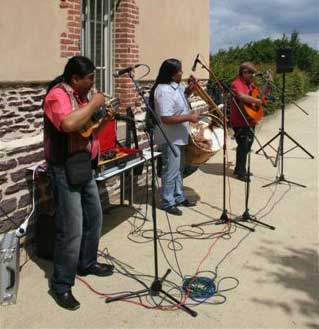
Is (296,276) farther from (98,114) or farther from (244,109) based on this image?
(244,109)

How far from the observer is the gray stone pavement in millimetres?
3820

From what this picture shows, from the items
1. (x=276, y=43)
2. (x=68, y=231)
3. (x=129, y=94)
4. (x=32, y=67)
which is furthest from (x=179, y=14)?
(x=276, y=43)

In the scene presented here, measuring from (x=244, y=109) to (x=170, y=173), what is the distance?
84.9 inches

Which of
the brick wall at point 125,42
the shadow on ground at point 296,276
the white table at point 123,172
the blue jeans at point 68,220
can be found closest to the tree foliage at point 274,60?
the brick wall at point 125,42

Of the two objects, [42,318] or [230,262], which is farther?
[230,262]

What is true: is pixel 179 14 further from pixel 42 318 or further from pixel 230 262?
pixel 42 318

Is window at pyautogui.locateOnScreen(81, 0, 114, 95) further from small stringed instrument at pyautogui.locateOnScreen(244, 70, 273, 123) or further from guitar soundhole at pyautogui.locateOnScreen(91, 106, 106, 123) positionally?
guitar soundhole at pyautogui.locateOnScreen(91, 106, 106, 123)

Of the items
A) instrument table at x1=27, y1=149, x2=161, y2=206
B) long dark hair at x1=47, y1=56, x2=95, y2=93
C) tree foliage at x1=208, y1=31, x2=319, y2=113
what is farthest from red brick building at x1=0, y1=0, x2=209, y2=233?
tree foliage at x1=208, y1=31, x2=319, y2=113

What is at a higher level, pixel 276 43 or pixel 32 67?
pixel 276 43

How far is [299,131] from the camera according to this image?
13.7 metres

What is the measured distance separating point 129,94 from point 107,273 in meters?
3.28

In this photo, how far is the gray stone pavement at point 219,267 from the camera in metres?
3.82

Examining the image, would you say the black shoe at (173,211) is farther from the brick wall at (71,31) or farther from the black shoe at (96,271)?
the brick wall at (71,31)

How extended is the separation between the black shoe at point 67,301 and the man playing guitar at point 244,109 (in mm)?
4275
